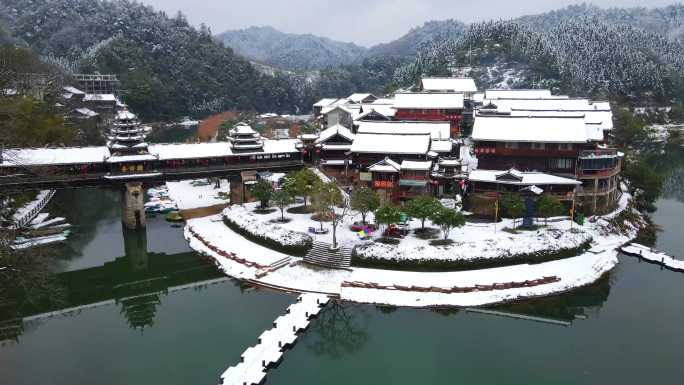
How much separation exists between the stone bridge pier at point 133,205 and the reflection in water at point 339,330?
76.6 feet

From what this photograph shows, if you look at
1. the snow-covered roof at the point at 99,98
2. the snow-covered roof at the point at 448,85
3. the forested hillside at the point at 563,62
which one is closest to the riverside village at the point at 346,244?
the snow-covered roof at the point at 448,85

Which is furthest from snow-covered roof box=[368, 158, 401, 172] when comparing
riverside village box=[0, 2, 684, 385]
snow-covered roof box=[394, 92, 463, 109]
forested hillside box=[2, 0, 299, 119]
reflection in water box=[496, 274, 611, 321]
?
forested hillside box=[2, 0, 299, 119]

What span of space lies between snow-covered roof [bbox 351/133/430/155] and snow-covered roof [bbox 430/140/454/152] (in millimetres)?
2911

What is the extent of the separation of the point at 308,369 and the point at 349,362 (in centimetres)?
215

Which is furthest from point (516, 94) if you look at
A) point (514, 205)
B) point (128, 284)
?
point (128, 284)

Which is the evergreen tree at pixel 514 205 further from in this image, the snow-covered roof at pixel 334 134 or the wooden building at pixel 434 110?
the wooden building at pixel 434 110

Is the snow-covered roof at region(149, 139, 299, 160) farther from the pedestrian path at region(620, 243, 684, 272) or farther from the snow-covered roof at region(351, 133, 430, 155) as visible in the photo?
the pedestrian path at region(620, 243, 684, 272)

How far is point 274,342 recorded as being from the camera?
26.7m

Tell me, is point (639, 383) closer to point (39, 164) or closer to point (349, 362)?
point (349, 362)

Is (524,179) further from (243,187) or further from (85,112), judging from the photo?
(85,112)

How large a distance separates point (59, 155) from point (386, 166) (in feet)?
93.4

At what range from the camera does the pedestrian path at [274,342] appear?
2389 centimetres

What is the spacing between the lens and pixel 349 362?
85.1 ft

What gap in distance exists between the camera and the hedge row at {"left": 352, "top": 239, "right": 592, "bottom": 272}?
3472cm
